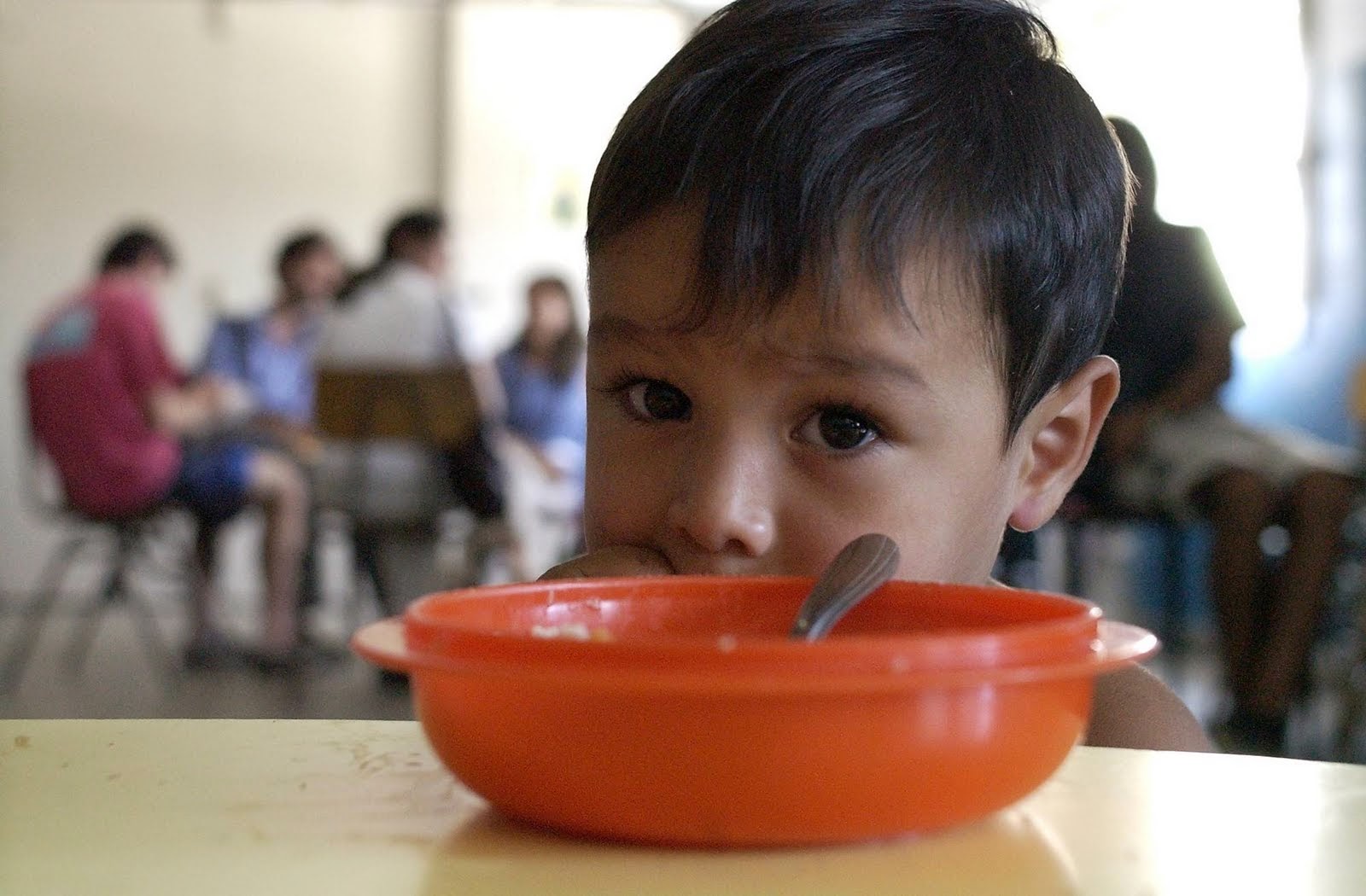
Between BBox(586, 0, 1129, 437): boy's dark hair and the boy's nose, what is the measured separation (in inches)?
3.4

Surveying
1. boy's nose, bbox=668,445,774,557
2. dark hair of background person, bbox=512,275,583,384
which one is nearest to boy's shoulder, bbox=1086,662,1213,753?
boy's nose, bbox=668,445,774,557

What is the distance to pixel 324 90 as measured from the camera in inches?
291

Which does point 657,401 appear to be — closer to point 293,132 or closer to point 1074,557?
point 1074,557

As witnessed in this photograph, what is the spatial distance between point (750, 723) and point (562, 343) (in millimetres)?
4872

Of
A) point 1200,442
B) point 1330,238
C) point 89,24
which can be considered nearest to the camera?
point 1200,442

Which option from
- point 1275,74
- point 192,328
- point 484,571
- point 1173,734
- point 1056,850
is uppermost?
point 1275,74

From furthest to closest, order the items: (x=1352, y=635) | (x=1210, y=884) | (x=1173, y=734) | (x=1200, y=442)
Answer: (x=1352, y=635) < (x=1200, y=442) < (x=1173, y=734) < (x=1210, y=884)

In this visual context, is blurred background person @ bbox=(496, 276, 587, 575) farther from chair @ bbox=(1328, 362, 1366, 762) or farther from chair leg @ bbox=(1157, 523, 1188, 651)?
chair @ bbox=(1328, 362, 1366, 762)

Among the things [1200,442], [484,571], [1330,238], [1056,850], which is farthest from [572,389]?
[1056,850]

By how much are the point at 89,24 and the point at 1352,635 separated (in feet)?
20.9

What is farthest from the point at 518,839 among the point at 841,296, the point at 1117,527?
the point at 1117,527

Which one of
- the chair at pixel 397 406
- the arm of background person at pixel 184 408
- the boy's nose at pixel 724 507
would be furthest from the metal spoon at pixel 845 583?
the arm of background person at pixel 184 408

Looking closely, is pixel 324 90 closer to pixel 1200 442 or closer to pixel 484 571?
pixel 484 571

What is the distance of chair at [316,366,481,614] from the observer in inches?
160
